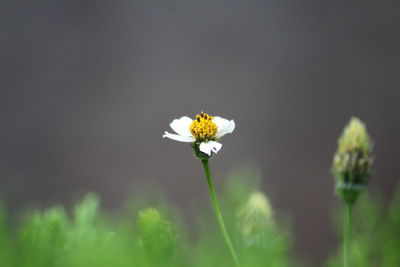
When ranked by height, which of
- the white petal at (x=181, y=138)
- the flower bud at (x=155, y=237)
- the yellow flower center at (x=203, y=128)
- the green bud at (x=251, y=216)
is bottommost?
the flower bud at (x=155, y=237)

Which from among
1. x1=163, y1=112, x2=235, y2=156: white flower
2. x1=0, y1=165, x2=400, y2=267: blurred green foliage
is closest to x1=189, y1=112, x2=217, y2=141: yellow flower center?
x1=163, y1=112, x2=235, y2=156: white flower

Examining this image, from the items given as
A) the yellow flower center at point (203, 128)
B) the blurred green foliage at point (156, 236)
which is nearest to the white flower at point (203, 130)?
the yellow flower center at point (203, 128)

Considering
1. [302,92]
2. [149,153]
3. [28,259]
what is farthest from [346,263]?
[302,92]

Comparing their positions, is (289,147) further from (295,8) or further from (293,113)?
(295,8)

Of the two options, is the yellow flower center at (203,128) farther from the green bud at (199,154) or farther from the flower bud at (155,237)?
the flower bud at (155,237)

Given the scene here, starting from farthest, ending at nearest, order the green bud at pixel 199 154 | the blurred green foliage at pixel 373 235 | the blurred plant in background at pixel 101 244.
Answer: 1. the blurred green foliage at pixel 373 235
2. the green bud at pixel 199 154
3. the blurred plant in background at pixel 101 244

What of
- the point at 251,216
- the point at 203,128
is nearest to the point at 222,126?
the point at 203,128
